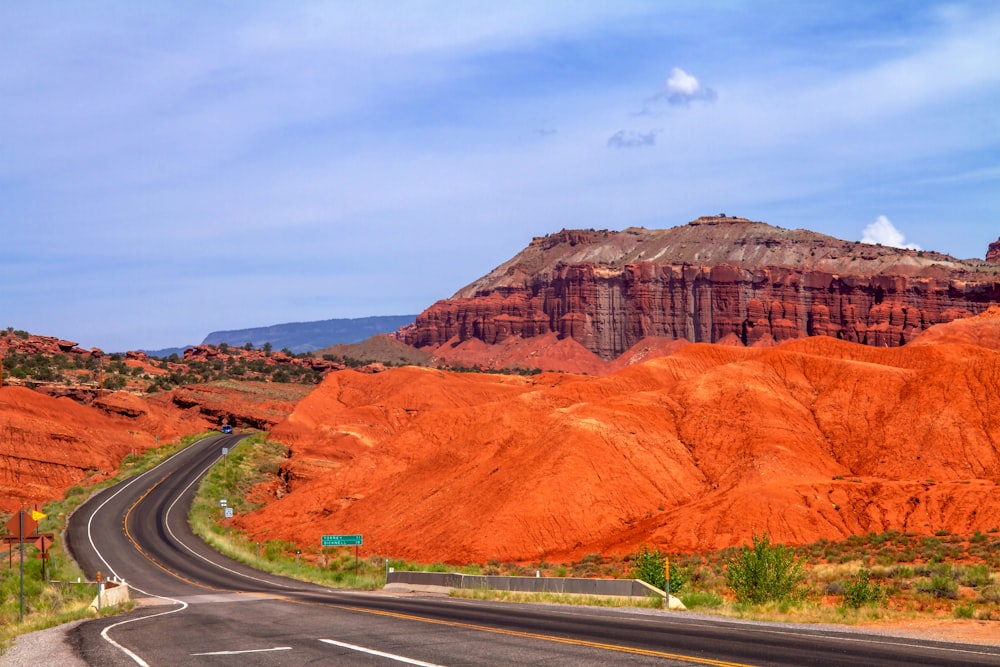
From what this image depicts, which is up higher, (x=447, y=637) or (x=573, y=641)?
(x=573, y=641)

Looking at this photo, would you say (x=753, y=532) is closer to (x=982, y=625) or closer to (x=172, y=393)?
(x=982, y=625)

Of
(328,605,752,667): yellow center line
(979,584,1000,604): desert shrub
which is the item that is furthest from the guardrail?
(979,584,1000,604): desert shrub

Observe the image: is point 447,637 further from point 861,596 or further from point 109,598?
point 109,598

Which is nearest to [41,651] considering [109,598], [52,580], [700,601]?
[109,598]

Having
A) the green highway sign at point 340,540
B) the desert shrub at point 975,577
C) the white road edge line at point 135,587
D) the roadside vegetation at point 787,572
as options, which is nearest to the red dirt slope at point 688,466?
the roadside vegetation at point 787,572

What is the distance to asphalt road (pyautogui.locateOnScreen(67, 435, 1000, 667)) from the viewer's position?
625 inches

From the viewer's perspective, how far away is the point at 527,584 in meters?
33.1

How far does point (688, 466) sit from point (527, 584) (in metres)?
33.0

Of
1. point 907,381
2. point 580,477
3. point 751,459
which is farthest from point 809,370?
point 580,477

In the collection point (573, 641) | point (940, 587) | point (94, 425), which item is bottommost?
point (940, 587)

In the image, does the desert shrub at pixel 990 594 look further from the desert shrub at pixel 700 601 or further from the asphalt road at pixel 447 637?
the asphalt road at pixel 447 637

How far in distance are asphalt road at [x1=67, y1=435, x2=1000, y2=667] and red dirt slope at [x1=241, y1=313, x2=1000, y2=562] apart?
73.0 feet

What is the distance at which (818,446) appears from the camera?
6406 cm

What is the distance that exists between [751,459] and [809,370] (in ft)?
47.3
